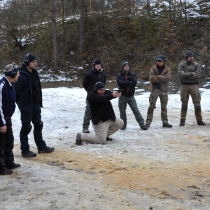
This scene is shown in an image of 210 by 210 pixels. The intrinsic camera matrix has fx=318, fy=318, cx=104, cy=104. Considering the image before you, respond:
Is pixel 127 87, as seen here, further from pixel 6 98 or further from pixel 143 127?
pixel 6 98

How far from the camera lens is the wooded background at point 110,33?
74.4ft

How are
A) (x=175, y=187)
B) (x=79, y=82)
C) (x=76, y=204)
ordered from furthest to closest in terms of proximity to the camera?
(x=79, y=82) < (x=175, y=187) < (x=76, y=204)

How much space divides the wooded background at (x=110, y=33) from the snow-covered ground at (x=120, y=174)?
12745mm

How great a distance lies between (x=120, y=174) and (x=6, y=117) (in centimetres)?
229

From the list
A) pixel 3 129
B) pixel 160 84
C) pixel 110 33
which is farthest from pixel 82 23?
pixel 3 129

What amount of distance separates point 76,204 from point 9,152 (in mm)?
2202

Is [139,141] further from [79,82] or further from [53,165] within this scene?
[79,82]

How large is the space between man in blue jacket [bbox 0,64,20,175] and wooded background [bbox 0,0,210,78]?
15766 millimetres

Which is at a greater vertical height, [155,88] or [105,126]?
[155,88]

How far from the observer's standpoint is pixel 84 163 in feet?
20.6

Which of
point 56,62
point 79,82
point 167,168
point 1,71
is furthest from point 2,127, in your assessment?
point 1,71

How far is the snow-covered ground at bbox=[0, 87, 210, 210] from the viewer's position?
434 centimetres

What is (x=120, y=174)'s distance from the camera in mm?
5477

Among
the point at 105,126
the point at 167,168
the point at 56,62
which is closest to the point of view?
the point at 167,168
